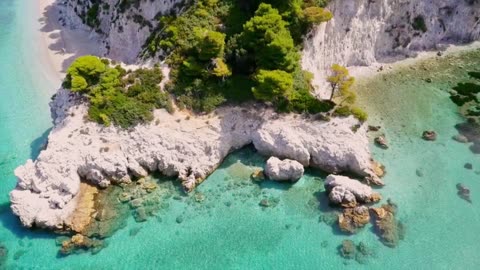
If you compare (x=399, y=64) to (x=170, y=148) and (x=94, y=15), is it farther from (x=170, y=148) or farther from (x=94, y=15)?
(x=94, y=15)

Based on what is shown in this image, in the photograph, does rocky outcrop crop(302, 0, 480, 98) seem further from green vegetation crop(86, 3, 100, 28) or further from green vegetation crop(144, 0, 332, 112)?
green vegetation crop(86, 3, 100, 28)

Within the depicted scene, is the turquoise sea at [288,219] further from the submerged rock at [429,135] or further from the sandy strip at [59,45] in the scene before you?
the sandy strip at [59,45]

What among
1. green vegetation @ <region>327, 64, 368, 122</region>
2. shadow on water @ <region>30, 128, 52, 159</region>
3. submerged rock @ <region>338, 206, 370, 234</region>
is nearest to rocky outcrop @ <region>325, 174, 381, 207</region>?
submerged rock @ <region>338, 206, 370, 234</region>

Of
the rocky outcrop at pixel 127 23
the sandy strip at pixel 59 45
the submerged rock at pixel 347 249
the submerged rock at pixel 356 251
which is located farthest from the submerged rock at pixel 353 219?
the sandy strip at pixel 59 45

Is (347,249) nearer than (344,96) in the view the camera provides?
Yes

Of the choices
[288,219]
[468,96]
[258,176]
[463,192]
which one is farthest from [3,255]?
[468,96]

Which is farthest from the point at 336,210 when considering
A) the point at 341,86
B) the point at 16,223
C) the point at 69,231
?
the point at 16,223
